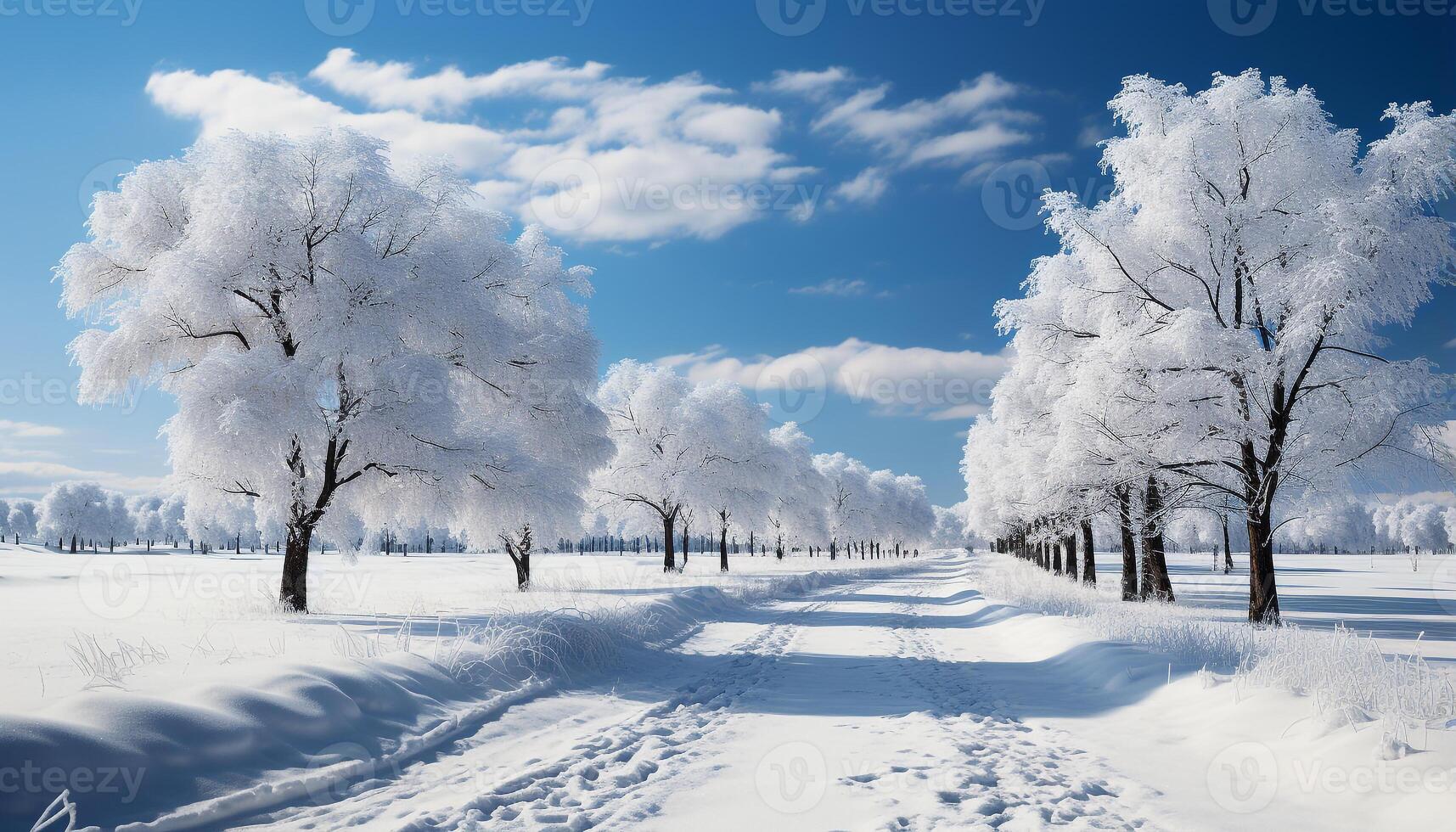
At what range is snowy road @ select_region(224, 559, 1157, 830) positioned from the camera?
483cm

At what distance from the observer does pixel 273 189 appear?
586 inches

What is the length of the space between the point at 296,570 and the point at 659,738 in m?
12.6

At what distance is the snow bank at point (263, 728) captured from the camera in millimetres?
4410

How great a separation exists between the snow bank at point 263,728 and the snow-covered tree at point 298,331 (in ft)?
21.3

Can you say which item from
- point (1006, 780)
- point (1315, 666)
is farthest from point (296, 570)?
point (1315, 666)

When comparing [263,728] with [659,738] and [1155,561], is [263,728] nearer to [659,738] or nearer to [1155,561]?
[659,738]

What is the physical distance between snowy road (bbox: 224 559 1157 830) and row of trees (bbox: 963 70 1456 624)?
8327mm

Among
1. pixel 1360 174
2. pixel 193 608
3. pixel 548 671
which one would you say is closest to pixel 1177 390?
pixel 1360 174

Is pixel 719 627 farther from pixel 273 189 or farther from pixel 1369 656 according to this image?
pixel 273 189

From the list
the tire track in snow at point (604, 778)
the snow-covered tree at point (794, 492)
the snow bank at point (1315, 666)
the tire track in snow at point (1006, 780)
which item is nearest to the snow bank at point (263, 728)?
the tire track in snow at point (604, 778)

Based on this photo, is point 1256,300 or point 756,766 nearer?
point 756,766

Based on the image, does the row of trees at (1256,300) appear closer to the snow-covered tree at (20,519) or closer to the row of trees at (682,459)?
the row of trees at (682,459)

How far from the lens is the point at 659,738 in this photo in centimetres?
680

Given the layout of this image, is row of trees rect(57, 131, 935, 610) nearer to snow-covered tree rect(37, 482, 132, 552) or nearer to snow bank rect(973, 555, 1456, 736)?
snow bank rect(973, 555, 1456, 736)
